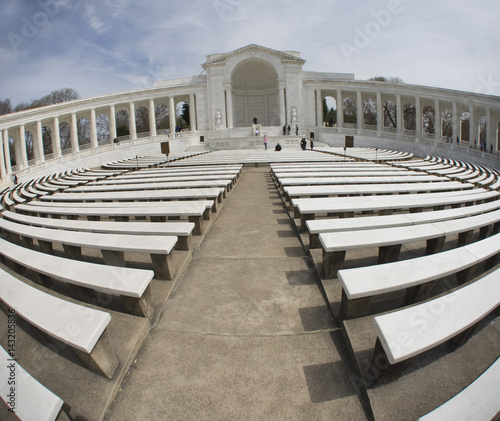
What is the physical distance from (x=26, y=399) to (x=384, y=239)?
320 cm

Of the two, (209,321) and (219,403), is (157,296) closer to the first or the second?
(209,321)

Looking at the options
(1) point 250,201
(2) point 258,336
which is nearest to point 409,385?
(2) point 258,336

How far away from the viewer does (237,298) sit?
3.35 meters

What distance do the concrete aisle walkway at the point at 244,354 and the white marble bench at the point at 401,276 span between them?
0.36 m

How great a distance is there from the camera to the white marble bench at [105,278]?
259cm

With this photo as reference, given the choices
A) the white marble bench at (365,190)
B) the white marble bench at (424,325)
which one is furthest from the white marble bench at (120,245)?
the white marble bench at (365,190)

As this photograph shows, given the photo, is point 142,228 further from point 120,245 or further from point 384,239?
point 384,239

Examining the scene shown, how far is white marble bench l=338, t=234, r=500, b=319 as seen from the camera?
2439 millimetres

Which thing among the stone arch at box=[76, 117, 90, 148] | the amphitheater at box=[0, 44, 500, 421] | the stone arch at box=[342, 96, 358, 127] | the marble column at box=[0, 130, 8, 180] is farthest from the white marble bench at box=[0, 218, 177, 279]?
the stone arch at box=[342, 96, 358, 127]

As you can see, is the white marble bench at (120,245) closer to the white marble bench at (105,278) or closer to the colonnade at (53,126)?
the white marble bench at (105,278)

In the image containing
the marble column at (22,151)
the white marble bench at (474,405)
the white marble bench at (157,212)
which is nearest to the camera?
the white marble bench at (474,405)

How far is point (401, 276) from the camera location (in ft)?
8.42

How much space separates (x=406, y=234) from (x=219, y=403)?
8.34 ft

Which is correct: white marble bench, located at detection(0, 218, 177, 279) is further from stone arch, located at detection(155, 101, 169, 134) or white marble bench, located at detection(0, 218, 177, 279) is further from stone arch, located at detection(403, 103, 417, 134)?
stone arch, located at detection(403, 103, 417, 134)
